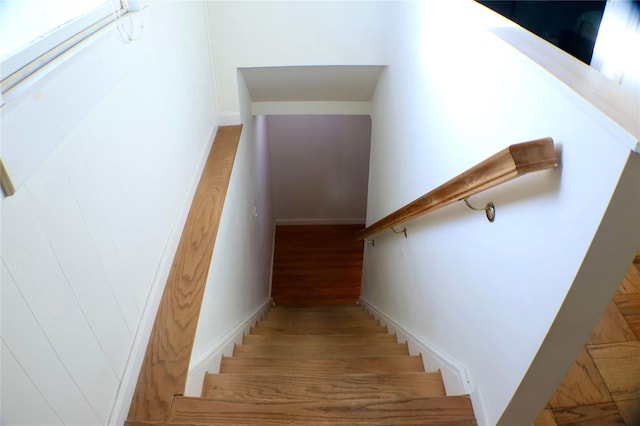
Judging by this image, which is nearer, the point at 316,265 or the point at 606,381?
the point at 606,381

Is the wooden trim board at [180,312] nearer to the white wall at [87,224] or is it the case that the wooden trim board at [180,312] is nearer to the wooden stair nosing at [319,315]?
the white wall at [87,224]

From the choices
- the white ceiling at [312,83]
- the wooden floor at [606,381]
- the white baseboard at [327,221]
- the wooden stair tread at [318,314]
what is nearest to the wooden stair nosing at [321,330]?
the wooden stair tread at [318,314]

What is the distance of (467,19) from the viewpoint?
127 centimetres

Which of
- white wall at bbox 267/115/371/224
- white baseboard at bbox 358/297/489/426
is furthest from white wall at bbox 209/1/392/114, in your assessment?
white wall at bbox 267/115/371/224

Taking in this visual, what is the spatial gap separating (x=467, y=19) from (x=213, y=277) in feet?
4.70

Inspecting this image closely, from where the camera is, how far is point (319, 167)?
18.9ft

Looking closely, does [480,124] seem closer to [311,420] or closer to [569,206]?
[569,206]

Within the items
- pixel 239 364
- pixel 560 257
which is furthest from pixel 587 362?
pixel 239 364

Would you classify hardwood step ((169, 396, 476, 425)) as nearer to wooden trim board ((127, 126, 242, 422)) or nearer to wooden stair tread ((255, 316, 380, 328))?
wooden trim board ((127, 126, 242, 422))

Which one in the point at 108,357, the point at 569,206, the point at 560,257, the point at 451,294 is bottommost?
the point at 451,294

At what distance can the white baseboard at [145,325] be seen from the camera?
1.22 meters

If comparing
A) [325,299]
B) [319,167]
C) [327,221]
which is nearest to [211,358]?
[325,299]

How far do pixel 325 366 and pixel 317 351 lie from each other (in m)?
0.41

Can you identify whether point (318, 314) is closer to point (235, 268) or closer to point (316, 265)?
point (235, 268)
